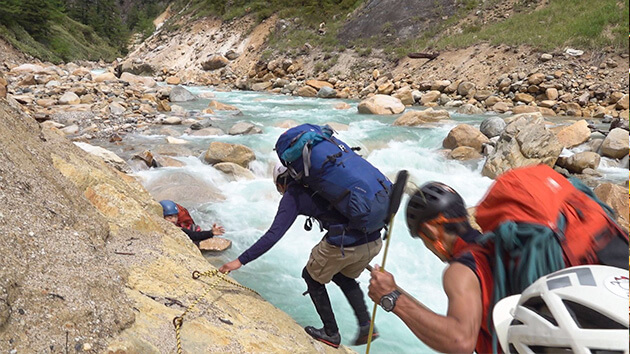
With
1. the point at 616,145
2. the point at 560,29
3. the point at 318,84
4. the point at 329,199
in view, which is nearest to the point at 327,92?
the point at 318,84

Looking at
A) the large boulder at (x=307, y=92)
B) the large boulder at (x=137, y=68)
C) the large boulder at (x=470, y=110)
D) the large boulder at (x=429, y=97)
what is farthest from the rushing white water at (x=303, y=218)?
the large boulder at (x=137, y=68)

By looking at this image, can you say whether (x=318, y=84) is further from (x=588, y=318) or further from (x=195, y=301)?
(x=588, y=318)

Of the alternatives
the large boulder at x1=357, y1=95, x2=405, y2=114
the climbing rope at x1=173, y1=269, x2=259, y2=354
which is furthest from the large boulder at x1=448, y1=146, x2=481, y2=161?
A: the climbing rope at x1=173, y1=269, x2=259, y2=354

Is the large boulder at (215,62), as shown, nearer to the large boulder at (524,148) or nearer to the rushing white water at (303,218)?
the rushing white water at (303,218)

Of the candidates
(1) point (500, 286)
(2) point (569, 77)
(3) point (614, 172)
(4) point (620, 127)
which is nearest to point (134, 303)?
(1) point (500, 286)

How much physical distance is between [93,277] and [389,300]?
133cm

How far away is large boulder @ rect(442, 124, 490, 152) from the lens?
935cm

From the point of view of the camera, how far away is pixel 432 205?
178cm

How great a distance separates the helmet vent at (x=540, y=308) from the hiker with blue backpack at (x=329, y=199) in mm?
1356

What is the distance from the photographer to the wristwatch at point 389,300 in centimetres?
157

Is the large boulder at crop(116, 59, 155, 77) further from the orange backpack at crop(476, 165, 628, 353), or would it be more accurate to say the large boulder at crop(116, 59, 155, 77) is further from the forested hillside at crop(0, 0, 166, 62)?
the orange backpack at crop(476, 165, 628, 353)

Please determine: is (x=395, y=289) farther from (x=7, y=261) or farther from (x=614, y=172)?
(x=614, y=172)

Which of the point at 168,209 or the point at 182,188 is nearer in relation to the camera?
the point at 168,209

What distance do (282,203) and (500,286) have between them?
153 cm
